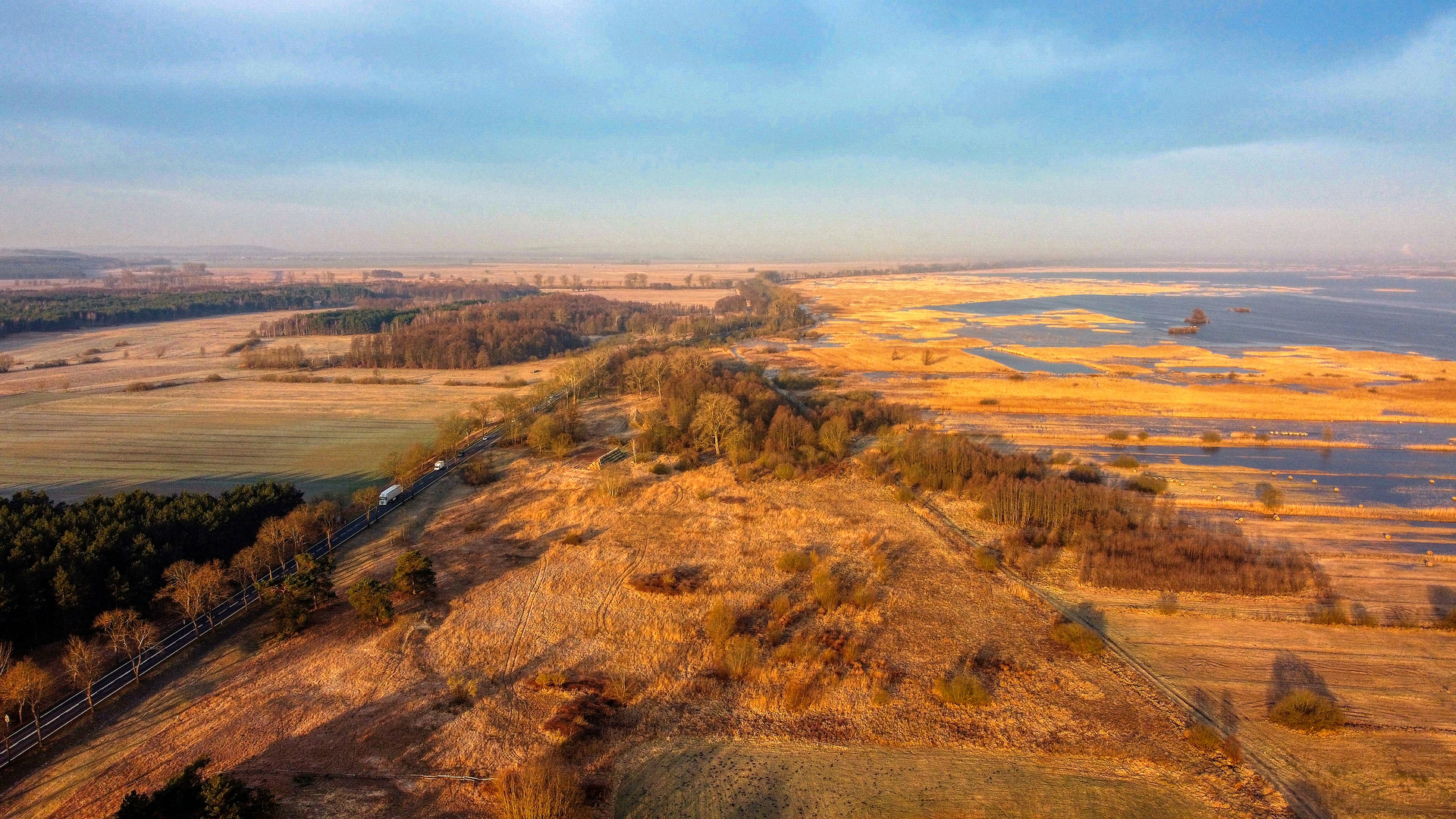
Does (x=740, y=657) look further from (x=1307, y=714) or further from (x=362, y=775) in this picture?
(x=1307, y=714)

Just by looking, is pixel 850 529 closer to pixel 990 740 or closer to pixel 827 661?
pixel 827 661

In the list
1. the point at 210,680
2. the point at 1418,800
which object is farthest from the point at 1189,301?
the point at 210,680

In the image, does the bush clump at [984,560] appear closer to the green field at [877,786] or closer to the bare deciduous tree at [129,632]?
the green field at [877,786]

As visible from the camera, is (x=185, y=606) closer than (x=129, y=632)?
No

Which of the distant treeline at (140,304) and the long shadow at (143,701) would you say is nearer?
the long shadow at (143,701)

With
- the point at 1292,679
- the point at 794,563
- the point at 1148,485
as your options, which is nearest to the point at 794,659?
the point at 794,563

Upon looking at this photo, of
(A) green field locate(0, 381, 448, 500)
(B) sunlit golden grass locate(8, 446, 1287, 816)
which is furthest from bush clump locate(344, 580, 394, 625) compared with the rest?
(A) green field locate(0, 381, 448, 500)

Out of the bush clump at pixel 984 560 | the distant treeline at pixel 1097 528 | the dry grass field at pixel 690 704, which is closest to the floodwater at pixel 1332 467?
the distant treeline at pixel 1097 528
